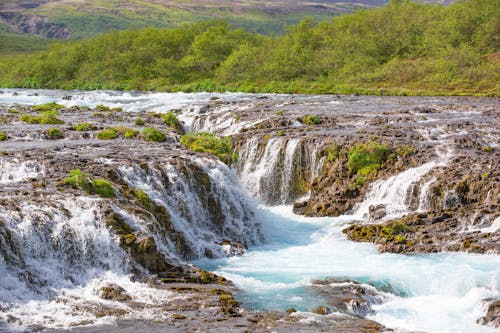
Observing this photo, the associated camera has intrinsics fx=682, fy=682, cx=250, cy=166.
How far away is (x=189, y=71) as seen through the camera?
111 metres

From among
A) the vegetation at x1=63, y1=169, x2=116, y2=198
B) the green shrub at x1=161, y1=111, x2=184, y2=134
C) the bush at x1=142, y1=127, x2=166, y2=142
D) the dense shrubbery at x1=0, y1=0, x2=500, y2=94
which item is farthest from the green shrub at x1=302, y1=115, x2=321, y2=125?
the dense shrubbery at x1=0, y1=0, x2=500, y2=94

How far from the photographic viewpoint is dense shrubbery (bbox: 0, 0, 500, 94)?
8656 cm

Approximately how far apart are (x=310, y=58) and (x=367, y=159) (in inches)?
2653

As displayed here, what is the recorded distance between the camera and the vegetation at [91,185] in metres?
27.0

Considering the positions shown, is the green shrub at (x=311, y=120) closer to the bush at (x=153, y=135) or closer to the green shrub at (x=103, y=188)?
the bush at (x=153, y=135)

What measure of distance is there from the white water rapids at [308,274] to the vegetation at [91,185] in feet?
6.82

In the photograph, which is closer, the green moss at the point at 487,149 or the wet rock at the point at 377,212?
the wet rock at the point at 377,212

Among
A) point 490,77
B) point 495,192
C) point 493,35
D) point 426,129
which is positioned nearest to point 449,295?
point 495,192

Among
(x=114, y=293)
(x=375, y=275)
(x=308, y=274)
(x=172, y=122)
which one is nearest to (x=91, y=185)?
(x=114, y=293)

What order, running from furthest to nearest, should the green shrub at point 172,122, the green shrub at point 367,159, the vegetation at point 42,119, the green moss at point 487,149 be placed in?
the green shrub at point 172,122 → the vegetation at point 42,119 → the green moss at point 487,149 → the green shrub at point 367,159

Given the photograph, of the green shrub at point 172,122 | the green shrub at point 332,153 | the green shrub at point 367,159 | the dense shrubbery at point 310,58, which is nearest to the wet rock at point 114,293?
the green shrub at point 367,159

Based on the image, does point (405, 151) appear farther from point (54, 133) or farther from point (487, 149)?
point (54, 133)

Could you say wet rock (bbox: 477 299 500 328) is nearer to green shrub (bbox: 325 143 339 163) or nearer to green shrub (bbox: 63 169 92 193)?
green shrub (bbox: 63 169 92 193)

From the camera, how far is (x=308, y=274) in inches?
974
